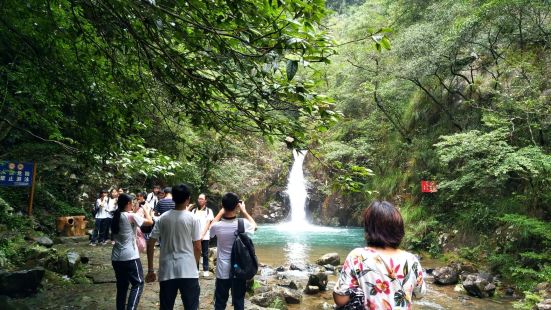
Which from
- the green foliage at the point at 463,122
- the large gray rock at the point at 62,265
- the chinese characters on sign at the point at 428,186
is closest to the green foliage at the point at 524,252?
the green foliage at the point at 463,122

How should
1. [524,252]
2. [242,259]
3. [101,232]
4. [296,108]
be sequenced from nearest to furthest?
[296,108] < [242,259] < [524,252] < [101,232]

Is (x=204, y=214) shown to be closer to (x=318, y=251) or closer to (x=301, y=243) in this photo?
(x=318, y=251)

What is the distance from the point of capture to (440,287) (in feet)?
30.5

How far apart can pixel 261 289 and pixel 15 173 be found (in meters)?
7.09

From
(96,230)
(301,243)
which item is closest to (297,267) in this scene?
(301,243)

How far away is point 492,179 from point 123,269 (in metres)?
10.6

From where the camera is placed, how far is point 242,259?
3.77 meters

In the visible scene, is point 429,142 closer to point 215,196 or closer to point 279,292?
point 215,196

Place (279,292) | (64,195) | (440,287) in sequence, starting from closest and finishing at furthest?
(279,292)
(440,287)
(64,195)

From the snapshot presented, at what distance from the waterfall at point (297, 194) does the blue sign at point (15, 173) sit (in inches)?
663

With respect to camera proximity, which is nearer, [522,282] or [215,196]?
[522,282]

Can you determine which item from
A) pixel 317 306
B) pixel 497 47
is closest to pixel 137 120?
pixel 317 306

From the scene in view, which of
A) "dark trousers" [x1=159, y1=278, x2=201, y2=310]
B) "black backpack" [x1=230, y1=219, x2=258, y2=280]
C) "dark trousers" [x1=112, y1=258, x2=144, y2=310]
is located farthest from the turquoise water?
"dark trousers" [x1=159, y1=278, x2=201, y2=310]

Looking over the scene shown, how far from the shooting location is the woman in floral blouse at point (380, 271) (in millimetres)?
2139
